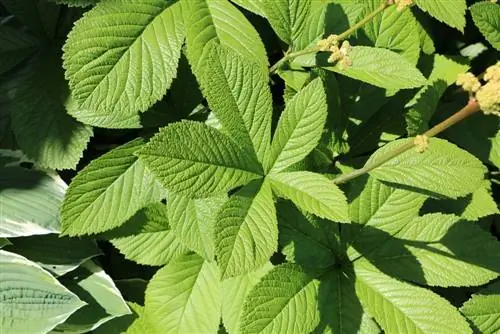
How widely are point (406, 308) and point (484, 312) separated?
0.86 ft

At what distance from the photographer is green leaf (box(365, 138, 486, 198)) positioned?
1.26 metres

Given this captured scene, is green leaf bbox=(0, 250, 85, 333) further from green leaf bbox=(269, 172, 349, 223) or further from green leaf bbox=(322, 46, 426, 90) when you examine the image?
green leaf bbox=(322, 46, 426, 90)

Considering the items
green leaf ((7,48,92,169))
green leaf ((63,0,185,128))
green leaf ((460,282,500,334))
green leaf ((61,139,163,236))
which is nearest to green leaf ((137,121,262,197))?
green leaf ((63,0,185,128))

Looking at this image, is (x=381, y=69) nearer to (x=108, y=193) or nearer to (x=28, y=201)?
(x=108, y=193)

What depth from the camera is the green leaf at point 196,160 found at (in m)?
1.02

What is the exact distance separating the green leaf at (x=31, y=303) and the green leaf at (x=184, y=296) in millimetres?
163

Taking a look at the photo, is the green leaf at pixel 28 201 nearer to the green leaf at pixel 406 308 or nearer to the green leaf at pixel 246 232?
the green leaf at pixel 246 232

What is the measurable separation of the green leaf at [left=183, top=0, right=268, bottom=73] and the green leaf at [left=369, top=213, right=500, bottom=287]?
453 mm

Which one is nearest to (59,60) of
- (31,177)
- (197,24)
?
(31,177)

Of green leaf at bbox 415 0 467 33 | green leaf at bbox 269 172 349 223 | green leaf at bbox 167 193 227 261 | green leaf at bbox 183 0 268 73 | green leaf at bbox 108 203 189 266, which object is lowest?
green leaf at bbox 108 203 189 266

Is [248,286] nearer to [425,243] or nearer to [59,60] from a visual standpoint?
[425,243]

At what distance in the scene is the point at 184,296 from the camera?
1367mm

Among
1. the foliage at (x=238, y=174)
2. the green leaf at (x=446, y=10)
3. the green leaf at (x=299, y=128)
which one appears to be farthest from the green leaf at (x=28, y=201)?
the green leaf at (x=446, y=10)

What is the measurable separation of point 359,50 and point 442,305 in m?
0.53
